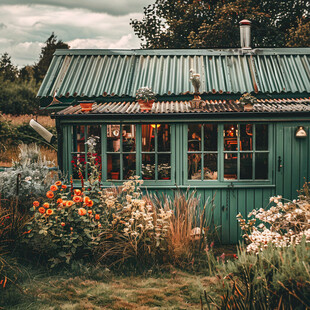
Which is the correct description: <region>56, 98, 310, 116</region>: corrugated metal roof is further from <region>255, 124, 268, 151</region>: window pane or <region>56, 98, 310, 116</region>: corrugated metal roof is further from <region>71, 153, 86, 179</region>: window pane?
<region>71, 153, 86, 179</region>: window pane

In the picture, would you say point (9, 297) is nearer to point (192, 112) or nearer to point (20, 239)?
point (20, 239)

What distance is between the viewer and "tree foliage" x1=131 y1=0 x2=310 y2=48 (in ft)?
52.4

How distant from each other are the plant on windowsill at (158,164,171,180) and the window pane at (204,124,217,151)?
803mm

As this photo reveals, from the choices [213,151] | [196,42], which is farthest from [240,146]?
[196,42]

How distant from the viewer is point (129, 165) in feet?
21.9

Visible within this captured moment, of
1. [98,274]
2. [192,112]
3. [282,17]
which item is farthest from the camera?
[282,17]

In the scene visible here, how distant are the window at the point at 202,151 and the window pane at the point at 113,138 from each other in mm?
1303

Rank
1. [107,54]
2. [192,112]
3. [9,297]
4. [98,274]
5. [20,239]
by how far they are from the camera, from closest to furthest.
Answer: [9,297] < [98,274] < [20,239] < [192,112] < [107,54]

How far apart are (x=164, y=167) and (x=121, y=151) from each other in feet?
2.78

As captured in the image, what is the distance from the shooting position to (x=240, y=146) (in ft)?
21.5

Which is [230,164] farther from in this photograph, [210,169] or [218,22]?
[218,22]

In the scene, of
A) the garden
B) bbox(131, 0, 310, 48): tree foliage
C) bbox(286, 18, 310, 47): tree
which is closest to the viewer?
the garden

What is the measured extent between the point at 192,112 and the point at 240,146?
3.62 ft

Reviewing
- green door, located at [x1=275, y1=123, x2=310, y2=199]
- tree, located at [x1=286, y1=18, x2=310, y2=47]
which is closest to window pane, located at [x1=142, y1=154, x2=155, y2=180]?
green door, located at [x1=275, y1=123, x2=310, y2=199]
